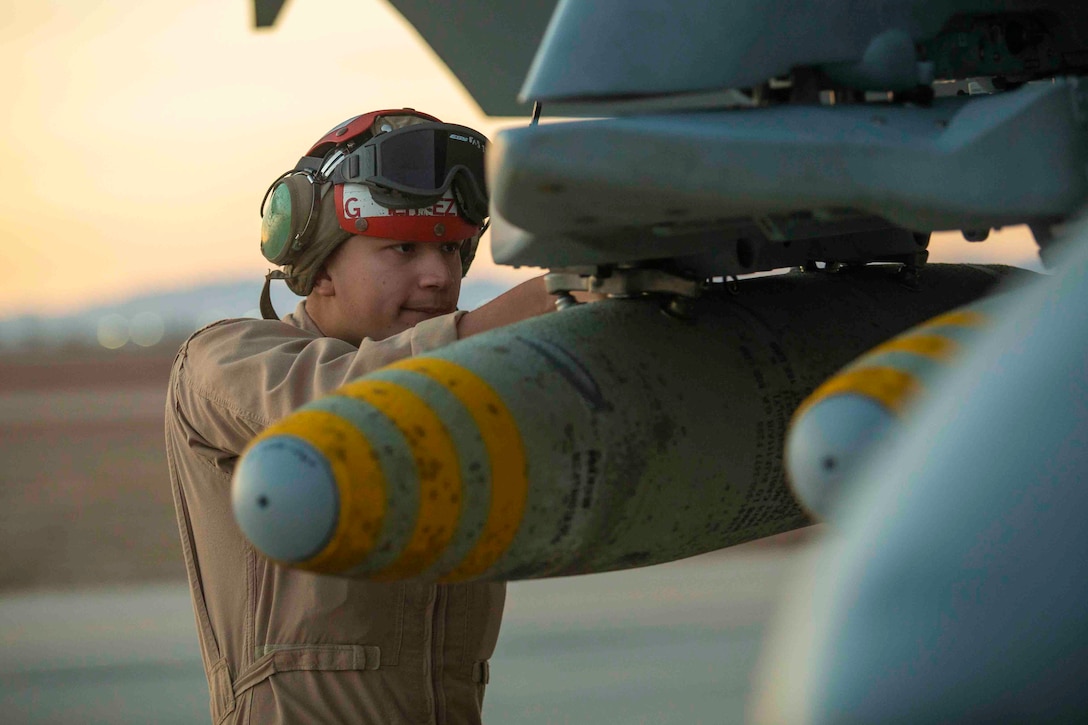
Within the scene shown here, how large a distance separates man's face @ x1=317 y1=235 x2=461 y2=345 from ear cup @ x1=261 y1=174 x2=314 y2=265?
66 millimetres

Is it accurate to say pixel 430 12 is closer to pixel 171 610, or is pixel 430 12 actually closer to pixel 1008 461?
pixel 1008 461

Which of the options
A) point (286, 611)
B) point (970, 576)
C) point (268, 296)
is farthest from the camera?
point (268, 296)

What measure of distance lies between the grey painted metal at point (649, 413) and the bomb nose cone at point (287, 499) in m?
0.06

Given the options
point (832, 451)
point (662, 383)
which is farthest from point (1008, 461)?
point (662, 383)

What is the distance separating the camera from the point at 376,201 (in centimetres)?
161

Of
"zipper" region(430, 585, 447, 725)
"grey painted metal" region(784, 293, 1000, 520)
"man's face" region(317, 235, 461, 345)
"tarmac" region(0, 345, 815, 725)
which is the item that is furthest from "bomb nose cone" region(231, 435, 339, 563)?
"tarmac" region(0, 345, 815, 725)

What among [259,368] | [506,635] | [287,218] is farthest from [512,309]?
[506,635]

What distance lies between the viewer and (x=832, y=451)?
0.72m

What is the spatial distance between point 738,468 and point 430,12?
2.21 feet

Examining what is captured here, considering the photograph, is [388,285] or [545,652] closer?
[388,285]

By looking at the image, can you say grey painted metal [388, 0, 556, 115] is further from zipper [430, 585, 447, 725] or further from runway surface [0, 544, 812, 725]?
runway surface [0, 544, 812, 725]

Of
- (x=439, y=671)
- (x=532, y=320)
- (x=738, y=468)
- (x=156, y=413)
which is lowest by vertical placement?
(x=156, y=413)

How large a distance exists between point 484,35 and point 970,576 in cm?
108

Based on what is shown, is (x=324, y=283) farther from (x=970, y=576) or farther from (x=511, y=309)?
(x=970, y=576)
